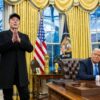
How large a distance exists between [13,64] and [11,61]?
4 centimetres

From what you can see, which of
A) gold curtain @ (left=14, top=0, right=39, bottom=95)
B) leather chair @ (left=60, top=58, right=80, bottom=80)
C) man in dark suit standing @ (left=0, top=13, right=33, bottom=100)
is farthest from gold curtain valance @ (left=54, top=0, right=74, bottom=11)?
man in dark suit standing @ (left=0, top=13, right=33, bottom=100)

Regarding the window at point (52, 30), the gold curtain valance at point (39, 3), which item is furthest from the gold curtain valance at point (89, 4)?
the gold curtain valance at point (39, 3)

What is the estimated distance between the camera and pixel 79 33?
22.6ft

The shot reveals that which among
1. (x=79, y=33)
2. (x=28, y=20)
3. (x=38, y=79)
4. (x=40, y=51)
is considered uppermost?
(x=28, y=20)

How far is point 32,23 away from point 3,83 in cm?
378

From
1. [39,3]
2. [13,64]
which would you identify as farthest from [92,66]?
[39,3]

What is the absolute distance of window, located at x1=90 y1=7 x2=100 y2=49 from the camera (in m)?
7.24

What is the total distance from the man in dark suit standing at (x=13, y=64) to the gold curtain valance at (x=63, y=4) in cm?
380

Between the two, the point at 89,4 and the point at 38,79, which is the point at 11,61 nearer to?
the point at 38,79

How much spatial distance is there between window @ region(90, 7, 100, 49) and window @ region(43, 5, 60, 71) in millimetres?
1002

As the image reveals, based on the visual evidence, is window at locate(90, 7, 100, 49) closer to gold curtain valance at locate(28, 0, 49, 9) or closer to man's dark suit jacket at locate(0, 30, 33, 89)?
gold curtain valance at locate(28, 0, 49, 9)

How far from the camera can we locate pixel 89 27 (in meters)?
7.02

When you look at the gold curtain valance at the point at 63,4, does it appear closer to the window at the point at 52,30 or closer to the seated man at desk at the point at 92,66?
the window at the point at 52,30

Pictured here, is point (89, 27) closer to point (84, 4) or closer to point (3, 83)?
point (84, 4)
